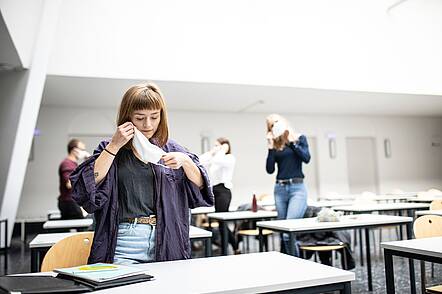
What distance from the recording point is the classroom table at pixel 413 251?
64.0 inches

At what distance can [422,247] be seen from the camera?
1715 millimetres

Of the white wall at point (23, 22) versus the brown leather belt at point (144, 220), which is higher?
the white wall at point (23, 22)

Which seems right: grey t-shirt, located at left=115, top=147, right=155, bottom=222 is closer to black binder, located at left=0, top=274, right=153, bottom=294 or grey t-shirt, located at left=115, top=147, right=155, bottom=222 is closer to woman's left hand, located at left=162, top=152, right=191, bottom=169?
woman's left hand, located at left=162, top=152, right=191, bottom=169

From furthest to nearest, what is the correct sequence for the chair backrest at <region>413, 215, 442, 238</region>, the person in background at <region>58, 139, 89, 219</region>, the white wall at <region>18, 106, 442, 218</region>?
1. the white wall at <region>18, 106, 442, 218</region>
2. the person in background at <region>58, 139, 89, 219</region>
3. the chair backrest at <region>413, 215, 442, 238</region>

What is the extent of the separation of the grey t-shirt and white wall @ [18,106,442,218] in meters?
7.25

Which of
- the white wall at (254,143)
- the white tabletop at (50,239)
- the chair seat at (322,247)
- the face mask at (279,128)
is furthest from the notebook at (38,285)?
the white wall at (254,143)

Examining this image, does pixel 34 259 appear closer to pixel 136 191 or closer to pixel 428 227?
pixel 136 191

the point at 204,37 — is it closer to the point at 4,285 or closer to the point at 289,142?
the point at 289,142

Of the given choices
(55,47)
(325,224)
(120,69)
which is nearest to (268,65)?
(120,69)

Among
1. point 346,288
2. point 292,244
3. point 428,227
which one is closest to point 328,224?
point 292,244

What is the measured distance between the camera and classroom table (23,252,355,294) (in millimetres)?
1175

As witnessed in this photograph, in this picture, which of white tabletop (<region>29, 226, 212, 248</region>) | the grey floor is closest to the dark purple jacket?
white tabletop (<region>29, 226, 212, 248</region>)

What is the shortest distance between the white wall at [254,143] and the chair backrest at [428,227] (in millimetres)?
6989

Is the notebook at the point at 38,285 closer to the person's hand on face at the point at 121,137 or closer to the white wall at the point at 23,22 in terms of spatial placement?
the person's hand on face at the point at 121,137
